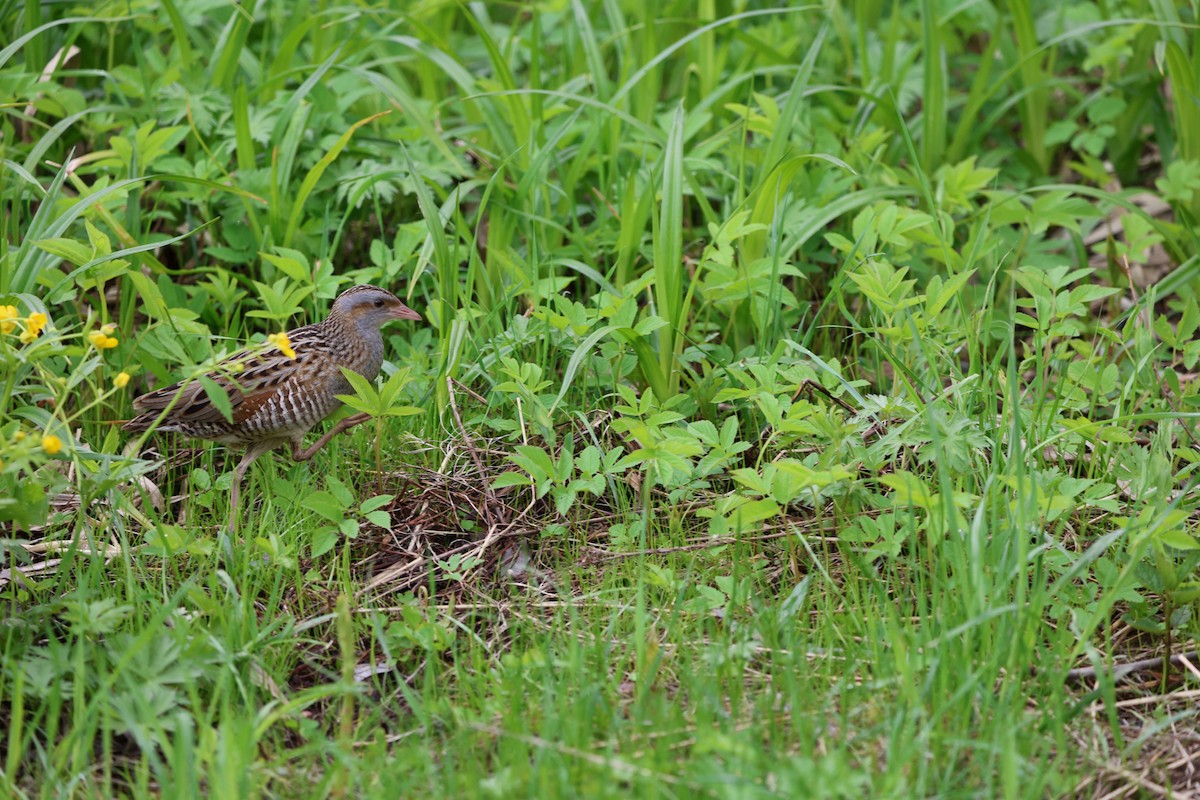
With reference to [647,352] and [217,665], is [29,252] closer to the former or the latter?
[217,665]

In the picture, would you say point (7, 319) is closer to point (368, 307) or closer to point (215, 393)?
point (215, 393)

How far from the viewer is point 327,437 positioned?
4457 millimetres

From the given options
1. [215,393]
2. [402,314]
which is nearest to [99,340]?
[215,393]

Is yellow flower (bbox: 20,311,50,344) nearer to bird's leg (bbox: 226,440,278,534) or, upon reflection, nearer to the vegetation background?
the vegetation background

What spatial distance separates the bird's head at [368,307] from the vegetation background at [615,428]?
157mm

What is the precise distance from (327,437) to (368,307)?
20.1 inches

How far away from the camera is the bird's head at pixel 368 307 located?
462cm

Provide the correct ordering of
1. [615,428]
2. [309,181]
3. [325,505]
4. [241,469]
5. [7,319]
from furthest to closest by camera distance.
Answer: [309,181]
[241,469]
[615,428]
[325,505]
[7,319]

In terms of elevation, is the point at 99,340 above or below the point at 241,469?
above

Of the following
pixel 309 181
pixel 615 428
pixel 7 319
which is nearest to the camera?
pixel 7 319

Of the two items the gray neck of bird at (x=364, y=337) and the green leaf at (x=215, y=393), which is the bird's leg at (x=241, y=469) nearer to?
the gray neck of bird at (x=364, y=337)

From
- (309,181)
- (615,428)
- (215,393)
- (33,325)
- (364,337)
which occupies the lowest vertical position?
(615,428)

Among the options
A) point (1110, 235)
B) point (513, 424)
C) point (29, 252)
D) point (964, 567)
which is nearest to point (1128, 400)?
point (1110, 235)

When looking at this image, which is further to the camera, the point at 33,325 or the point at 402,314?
the point at 402,314
